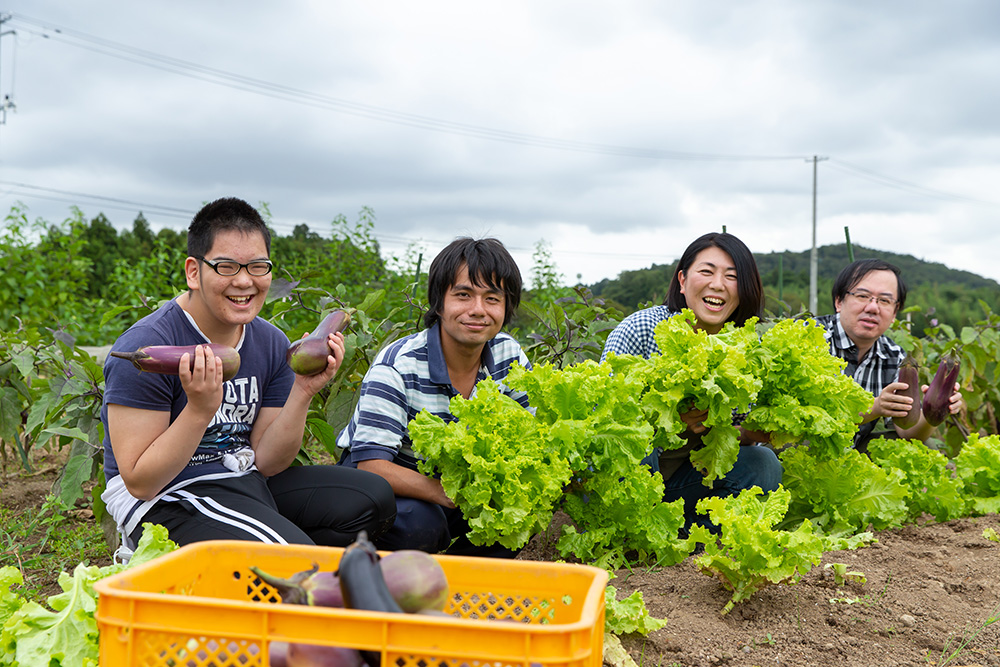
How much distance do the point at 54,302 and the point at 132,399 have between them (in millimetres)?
6972

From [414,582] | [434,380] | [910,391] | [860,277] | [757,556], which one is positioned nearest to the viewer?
[414,582]

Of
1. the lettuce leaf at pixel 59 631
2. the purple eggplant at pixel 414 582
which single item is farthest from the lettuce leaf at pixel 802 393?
the lettuce leaf at pixel 59 631

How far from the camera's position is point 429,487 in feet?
9.82

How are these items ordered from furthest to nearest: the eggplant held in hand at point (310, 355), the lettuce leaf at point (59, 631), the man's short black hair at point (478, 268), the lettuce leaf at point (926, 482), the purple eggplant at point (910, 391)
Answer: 1. the purple eggplant at point (910, 391)
2. the lettuce leaf at point (926, 482)
3. the man's short black hair at point (478, 268)
4. the eggplant held in hand at point (310, 355)
5. the lettuce leaf at point (59, 631)

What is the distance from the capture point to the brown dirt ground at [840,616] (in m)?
2.21

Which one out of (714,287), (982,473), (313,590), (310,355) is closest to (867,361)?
(982,473)

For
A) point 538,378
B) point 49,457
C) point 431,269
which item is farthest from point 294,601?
point 49,457

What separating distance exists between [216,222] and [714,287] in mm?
2038

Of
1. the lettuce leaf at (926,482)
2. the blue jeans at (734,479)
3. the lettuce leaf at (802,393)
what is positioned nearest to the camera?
the lettuce leaf at (802,393)

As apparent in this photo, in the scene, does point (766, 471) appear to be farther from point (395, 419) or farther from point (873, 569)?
point (395, 419)

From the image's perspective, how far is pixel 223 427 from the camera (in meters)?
2.69

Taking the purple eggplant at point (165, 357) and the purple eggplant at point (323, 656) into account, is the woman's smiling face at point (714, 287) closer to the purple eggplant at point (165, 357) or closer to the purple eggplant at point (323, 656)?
the purple eggplant at point (165, 357)

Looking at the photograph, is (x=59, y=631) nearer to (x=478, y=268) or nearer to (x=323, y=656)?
(x=323, y=656)

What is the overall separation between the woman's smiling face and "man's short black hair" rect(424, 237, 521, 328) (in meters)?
0.87
